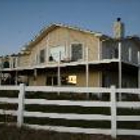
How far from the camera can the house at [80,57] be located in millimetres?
26030

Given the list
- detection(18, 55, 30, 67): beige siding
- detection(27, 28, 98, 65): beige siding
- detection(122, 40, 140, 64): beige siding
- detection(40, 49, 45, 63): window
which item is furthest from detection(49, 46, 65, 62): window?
detection(122, 40, 140, 64): beige siding

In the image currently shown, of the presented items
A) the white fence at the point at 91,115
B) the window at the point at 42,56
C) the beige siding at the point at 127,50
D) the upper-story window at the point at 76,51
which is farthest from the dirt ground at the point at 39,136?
the window at the point at 42,56

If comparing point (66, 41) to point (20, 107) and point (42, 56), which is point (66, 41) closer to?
point (42, 56)

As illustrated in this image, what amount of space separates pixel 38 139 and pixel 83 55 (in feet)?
58.3

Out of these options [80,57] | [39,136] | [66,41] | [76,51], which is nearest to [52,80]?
[66,41]

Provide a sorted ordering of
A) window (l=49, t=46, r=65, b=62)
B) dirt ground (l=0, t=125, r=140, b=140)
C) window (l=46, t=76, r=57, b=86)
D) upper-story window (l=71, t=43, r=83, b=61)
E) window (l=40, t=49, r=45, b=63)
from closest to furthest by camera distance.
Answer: dirt ground (l=0, t=125, r=140, b=140)
upper-story window (l=71, t=43, r=83, b=61)
window (l=49, t=46, r=65, b=62)
window (l=46, t=76, r=57, b=86)
window (l=40, t=49, r=45, b=63)

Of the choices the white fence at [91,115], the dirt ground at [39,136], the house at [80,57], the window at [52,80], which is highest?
the house at [80,57]

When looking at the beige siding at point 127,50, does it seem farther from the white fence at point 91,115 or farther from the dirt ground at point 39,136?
the dirt ground at point 39,136

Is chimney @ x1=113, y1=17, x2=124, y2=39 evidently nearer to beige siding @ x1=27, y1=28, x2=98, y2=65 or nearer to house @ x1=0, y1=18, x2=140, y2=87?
house @ x1=0, y1=18, x2=140, y2=87

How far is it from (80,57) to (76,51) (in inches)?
30.8

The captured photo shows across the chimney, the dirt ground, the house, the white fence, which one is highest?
the chimney

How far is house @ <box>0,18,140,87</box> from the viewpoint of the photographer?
85.4ft

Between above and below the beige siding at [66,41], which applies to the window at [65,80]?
below

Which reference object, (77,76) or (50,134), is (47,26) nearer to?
(77,76)
